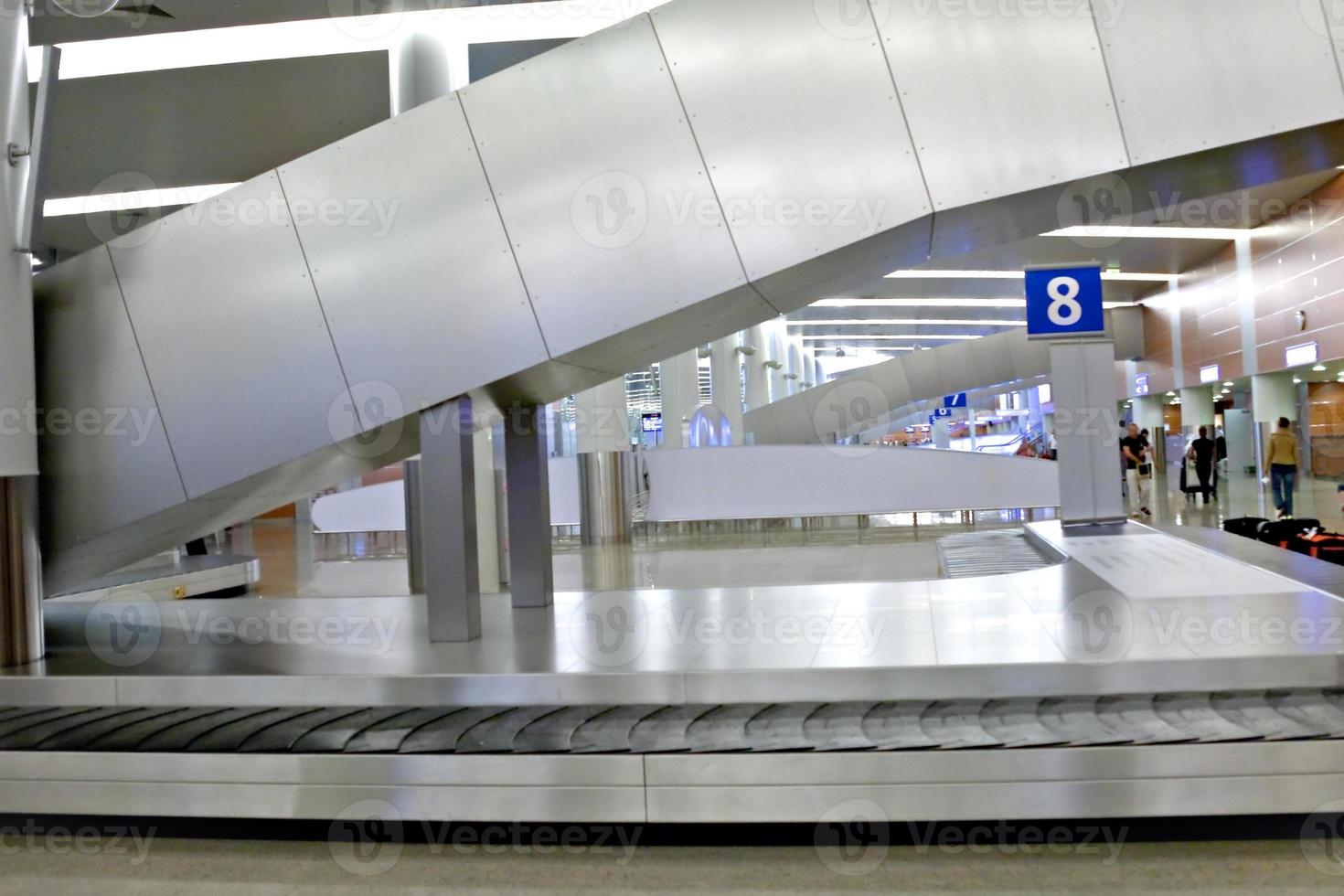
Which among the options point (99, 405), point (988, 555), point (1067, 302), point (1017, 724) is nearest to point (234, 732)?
point (99, 405)

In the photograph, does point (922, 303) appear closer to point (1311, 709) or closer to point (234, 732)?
point (1311, 709)

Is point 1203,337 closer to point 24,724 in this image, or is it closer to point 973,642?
point 973,642

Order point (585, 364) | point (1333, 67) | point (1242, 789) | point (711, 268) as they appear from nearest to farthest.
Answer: point (1242, 789) < point (1333, 67) < point (711, 268) < point (585, 364)

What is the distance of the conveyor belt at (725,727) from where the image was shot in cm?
431

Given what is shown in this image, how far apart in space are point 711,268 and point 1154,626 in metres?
3.06

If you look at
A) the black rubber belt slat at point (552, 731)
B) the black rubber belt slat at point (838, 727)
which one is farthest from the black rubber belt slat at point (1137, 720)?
the black rubber belt slat at point (552, 731)

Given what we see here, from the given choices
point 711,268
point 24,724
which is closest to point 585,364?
point 711,268

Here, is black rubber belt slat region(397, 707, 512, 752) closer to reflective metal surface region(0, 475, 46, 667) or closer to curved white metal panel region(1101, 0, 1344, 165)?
reflective metal surface region(0, 475, 46, 667)

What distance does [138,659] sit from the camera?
6.16m

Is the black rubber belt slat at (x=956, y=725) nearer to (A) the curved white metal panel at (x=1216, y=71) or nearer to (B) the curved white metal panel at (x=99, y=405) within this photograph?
(A) the curved white metal panel at (x=1216, y=71)

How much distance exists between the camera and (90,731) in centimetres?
501

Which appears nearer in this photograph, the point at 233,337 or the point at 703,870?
the point at 703,870

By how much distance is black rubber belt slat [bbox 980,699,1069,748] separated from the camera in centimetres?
427

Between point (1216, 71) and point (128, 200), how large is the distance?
16.3 meters
